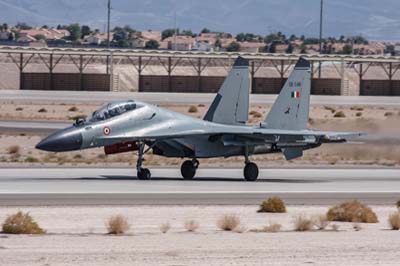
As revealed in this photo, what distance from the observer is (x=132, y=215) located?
26453 mm

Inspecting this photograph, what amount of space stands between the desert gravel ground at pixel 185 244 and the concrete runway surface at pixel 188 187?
333 centimetres

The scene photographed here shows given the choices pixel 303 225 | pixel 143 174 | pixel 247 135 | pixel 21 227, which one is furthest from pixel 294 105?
pixel 21 227

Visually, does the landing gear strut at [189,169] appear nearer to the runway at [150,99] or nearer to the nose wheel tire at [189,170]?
the nose wheel tire at [189,170]

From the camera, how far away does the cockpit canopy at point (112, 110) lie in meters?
34.7

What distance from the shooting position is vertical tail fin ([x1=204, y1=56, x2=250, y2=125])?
37219 mm

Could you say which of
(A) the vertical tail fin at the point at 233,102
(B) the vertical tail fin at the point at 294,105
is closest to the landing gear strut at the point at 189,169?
(A) the vertical tail fin at the point at 233,102

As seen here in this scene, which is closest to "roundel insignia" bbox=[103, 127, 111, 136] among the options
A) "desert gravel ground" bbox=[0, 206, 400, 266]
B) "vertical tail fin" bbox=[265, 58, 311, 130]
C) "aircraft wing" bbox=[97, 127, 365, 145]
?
"aircraft wing" bbox=[97, 127, 365, 145]

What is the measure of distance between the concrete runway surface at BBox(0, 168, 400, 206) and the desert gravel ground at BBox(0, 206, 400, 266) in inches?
131

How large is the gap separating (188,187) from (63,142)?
12.4 feet

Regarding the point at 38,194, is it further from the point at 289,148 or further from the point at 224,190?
the point at 289,148

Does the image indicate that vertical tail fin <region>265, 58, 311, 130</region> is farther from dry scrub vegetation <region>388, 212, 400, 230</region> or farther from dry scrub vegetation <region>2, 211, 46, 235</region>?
dry scrub vegetation <region>2, 211, 46, 235</region>

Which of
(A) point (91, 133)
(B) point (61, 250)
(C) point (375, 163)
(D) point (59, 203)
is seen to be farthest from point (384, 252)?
(C) point (375, 163)

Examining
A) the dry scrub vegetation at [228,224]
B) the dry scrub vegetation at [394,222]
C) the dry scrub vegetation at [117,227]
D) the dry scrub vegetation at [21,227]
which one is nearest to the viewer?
the dry scrub vegetation at [21,227]

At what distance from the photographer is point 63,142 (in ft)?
110
